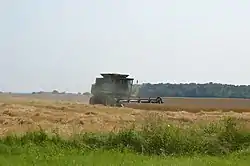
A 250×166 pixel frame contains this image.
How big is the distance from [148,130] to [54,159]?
187 inches

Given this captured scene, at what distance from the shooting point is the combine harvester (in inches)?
1848

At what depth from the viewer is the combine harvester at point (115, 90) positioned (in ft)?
154

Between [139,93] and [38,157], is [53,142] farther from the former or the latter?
[139,93]

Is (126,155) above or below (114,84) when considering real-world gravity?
below

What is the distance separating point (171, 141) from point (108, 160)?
13.4 feet

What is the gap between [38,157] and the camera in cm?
1271

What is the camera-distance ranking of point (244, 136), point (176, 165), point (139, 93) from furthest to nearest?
point (139, 93)
point (244, 136)
point (176, 165)

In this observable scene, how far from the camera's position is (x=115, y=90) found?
47.1m

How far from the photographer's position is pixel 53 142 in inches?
609

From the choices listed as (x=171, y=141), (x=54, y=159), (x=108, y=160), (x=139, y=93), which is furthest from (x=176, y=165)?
(x=139, y=93)

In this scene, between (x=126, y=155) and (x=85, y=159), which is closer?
(x=85, y=159)

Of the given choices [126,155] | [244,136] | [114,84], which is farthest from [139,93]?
[126,155]

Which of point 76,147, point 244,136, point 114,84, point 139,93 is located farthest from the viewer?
point 139,93

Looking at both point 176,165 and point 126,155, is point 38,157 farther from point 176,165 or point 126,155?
point 176,165
